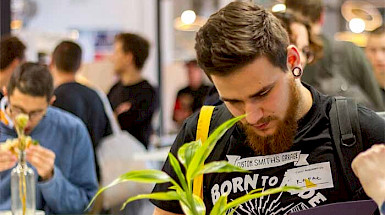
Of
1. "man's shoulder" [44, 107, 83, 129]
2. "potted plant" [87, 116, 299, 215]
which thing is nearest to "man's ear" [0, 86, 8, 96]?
"man's shoulder" [44, 107, 83, 129]

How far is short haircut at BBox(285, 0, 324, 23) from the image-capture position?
270 cm

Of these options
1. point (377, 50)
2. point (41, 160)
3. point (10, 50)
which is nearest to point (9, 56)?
point (10, 50)

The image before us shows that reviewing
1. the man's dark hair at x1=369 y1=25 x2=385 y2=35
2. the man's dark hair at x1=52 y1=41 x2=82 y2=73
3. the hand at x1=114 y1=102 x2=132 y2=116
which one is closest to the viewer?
the man's dark hair at x1=52 y1=41 x2=82 y2=73

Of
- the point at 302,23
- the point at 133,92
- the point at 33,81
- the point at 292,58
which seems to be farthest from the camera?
the point at 133,92

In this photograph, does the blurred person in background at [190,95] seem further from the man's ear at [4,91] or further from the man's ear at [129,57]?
the man's ear at [4,91]

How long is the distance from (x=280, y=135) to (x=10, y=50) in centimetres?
231

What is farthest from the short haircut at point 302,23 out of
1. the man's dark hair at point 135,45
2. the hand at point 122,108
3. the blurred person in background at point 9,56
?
the man's dark hair at point 135,45

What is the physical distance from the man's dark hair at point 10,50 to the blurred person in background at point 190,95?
180cm

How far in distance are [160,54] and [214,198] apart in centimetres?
442

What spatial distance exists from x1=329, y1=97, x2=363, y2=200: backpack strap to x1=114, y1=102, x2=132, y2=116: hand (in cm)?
323

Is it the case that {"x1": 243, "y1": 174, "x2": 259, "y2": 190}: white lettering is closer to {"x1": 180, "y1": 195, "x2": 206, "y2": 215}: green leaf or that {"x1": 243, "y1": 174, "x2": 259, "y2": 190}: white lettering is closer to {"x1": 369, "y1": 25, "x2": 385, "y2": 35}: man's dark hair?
{"x1": 180, "y1": 195, "x2": 206, "y2": 215}: green leaf

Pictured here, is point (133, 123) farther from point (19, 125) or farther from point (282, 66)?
point (282, 66)

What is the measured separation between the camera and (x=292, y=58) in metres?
1.70

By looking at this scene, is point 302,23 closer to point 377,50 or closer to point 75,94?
point 377,50
